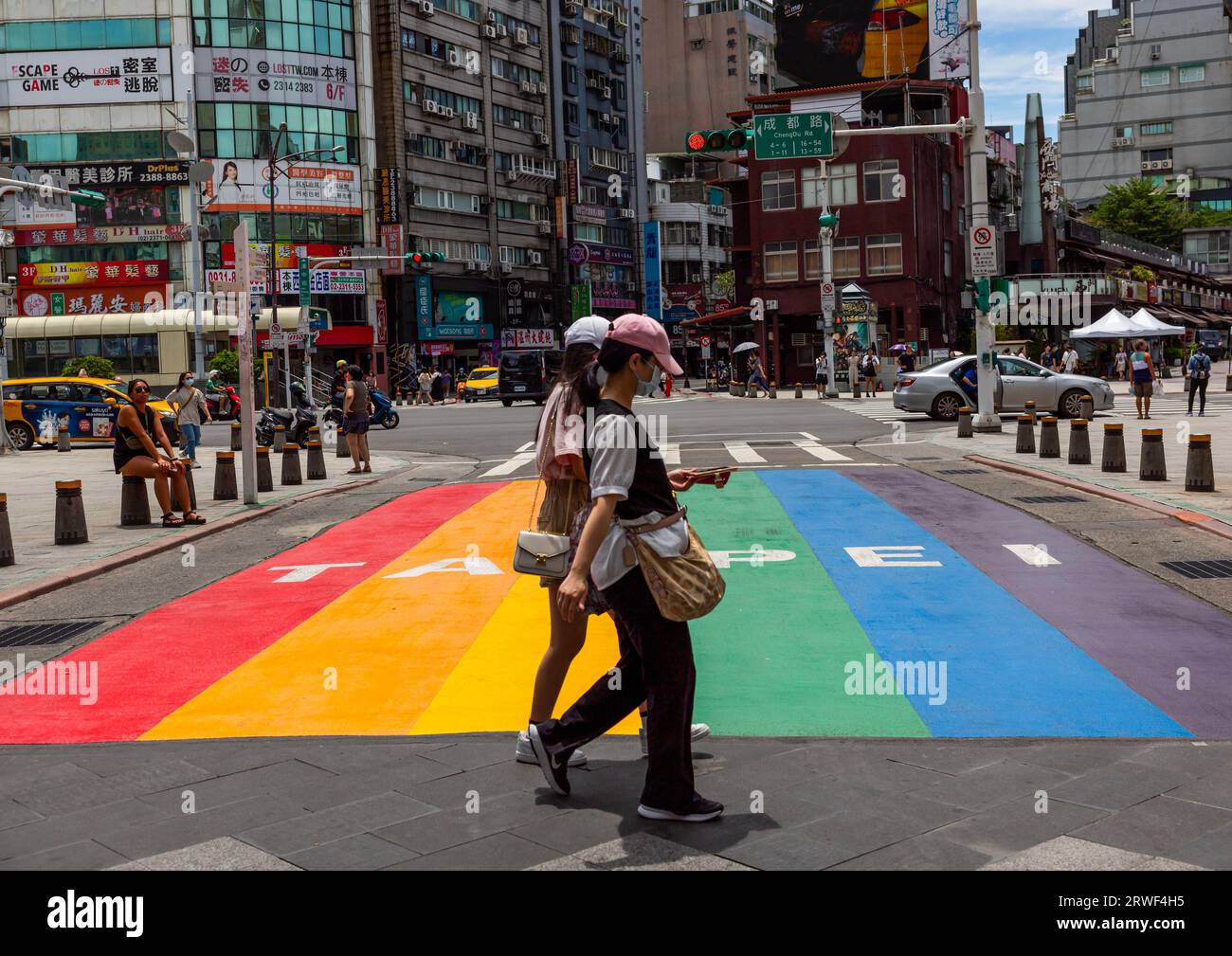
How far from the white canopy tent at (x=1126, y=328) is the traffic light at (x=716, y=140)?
2379 cm

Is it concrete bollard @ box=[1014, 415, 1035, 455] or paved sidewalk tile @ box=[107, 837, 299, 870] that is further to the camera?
concrete bollard @ box=[1014, 415, 1035, 455]

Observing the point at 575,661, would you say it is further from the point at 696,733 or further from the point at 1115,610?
the point at 1115,610

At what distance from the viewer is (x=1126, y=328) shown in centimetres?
4534

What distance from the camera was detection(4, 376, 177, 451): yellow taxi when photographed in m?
31.7

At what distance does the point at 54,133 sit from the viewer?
61844 millimetres

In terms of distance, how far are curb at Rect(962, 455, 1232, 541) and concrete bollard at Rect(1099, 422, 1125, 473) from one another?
0.81m

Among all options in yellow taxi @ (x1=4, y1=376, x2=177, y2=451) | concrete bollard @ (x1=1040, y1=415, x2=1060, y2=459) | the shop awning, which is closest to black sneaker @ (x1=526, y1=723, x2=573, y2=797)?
concrete bollard @ (x1=1040, y1=415, x2=1060, y2=459)

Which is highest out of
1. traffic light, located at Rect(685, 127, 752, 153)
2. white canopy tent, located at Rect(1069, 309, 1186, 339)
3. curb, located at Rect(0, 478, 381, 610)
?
traffic light, located at Rect(685, 127, 752, 153)

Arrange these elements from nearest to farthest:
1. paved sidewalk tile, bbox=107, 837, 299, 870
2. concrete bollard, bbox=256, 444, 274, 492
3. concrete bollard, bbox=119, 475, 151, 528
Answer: paved sidewalk tile, bbox=107, 837, 299, 870
concrete bollard, bbox=119, 475, 151, 528
concrete bollard, bbox=256, 444, 274, 492

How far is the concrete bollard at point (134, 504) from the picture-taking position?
15.0 m

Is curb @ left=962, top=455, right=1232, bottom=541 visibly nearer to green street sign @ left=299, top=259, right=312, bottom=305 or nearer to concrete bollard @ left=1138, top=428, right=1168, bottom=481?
concrete bollard @ left=1138, top=428, right=1168, bottom=481

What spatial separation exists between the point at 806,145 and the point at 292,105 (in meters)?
39.9

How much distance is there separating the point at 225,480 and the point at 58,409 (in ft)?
52.6

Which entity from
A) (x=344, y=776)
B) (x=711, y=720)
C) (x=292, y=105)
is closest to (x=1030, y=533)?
(x=711, y=720)
